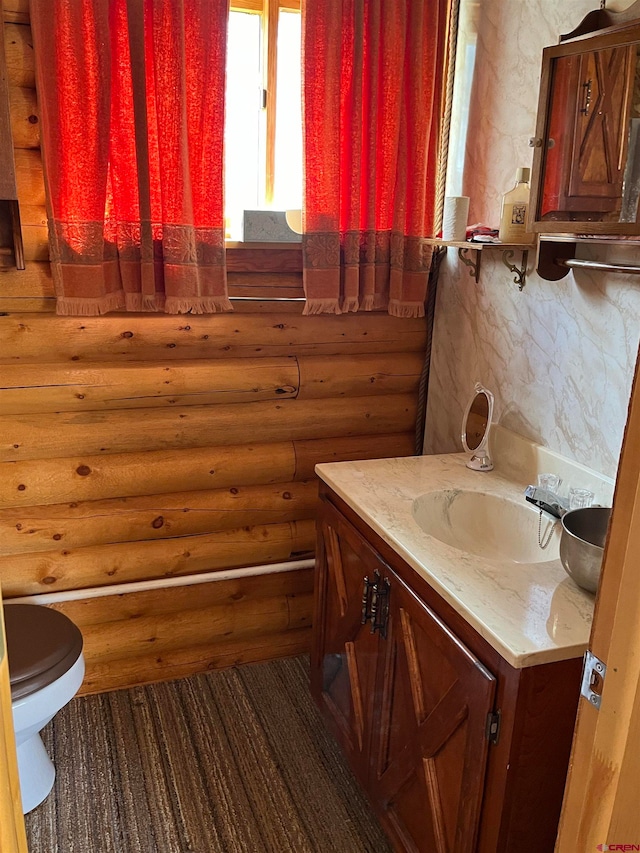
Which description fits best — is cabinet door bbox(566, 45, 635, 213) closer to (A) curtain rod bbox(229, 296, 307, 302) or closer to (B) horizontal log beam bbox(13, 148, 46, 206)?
(A) curtain rod bbox(229, 296, 307, 302)

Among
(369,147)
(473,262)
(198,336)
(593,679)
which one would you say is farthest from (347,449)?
(593,679)

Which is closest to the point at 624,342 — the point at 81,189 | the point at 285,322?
the point at 285,322

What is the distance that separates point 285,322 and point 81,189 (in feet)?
2.43

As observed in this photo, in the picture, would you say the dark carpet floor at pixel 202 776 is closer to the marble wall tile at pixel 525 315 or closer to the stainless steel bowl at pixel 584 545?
the stainless steel bowl at pixel 584 545

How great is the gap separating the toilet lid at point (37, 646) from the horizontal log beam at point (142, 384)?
0.60m

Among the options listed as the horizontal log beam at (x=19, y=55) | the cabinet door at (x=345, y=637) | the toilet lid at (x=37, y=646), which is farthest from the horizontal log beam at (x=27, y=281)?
the cabinet door at (x=345, y=637)

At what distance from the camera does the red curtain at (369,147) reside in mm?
2078

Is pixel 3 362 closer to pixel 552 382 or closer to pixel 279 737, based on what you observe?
pixel 279 737

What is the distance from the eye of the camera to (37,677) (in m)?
1.79

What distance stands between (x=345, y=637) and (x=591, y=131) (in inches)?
56.5

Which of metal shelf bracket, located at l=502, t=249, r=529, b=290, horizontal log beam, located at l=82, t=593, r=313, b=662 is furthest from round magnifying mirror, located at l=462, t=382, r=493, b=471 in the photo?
horizontal log beam, located at l=82, t=593, r=313, b=662

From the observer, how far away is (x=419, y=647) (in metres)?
1.56

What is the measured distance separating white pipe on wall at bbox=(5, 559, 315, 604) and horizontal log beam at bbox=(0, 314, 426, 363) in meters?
0.74

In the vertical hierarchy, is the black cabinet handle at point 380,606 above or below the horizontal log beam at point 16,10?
below
